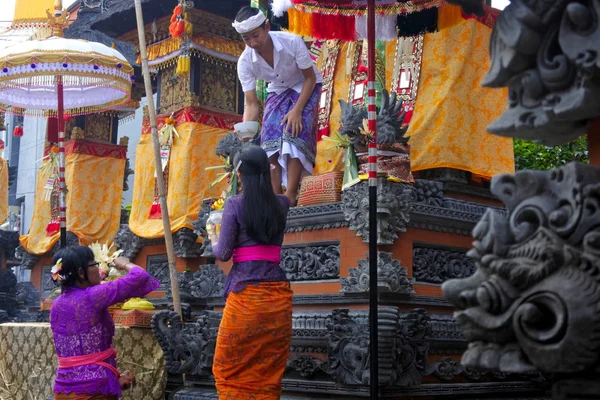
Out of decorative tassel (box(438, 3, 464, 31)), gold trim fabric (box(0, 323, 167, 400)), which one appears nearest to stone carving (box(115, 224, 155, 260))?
gold trim fabric (box(0, 323, 167, 400))

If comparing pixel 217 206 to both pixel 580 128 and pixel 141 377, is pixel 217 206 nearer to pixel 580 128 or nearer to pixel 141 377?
pixel 141 377

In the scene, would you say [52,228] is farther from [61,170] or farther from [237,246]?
[237,246]

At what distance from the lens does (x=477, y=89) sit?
804cm

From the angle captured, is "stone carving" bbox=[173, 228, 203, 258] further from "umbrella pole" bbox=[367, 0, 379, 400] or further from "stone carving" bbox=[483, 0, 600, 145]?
"stone carving" bbox=[483, 0, 600, 145]

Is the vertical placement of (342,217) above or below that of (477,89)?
below

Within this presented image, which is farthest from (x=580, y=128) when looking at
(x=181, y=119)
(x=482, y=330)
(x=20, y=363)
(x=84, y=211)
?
(x=84, y=211)

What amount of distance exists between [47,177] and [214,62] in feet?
12.1

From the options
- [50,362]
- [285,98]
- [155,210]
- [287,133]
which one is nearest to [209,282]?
[50,362]

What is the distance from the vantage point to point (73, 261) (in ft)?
16.5

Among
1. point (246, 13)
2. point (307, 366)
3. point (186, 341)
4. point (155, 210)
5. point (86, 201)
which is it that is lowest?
point (307, 366)

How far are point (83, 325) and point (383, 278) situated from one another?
7.17 feet

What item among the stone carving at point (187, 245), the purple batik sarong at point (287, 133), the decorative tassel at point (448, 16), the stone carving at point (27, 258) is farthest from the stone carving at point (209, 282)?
the stone carving at point (27, 258)

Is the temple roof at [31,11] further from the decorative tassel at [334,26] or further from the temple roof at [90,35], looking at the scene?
the decorative tassel at [334,26]

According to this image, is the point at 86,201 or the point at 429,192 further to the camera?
the point at 86,201
